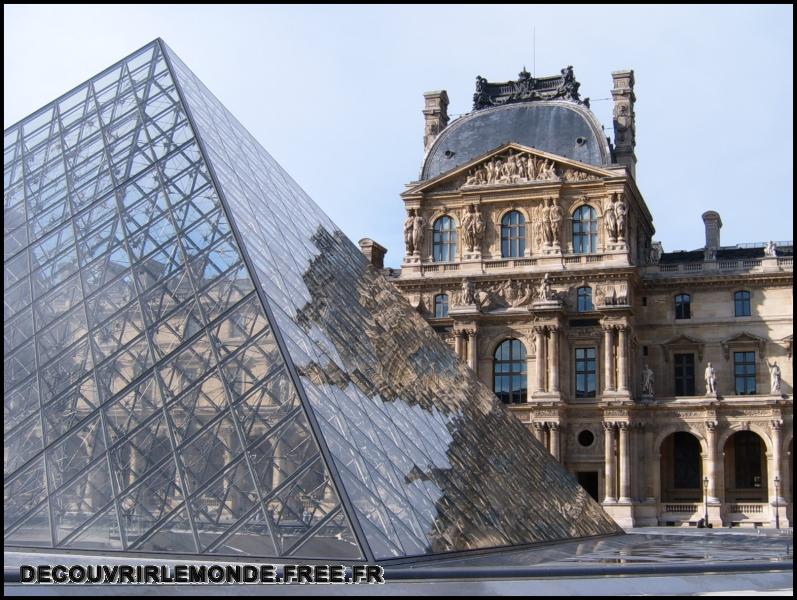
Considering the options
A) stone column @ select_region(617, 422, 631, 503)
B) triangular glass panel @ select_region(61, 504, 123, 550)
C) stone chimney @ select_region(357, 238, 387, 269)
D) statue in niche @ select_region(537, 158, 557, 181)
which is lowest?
triangular glass panel @ select_region(61, 504, 123, 550)

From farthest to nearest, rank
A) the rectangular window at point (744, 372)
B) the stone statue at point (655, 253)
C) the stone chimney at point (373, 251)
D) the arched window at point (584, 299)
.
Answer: the stone chimney at point (373, 251), the stone statue at point (655, 253), the arched window at point (584, 299), the rectangular window at point (744, 372)

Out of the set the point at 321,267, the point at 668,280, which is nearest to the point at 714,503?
the point at 668,280

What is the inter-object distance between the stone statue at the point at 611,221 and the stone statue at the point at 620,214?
124mm

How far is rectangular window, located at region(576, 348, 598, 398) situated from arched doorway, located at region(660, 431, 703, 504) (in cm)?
364

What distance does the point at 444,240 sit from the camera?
45375 millimetres

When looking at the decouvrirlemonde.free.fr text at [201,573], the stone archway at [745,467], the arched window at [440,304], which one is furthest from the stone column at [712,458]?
the decouvrirlemonde.free.fr text at [201,573]

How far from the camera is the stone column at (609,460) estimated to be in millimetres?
40781

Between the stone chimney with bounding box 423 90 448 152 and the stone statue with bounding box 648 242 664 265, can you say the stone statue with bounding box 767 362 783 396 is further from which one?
the stone chimney with bounding box 423 90 448 152

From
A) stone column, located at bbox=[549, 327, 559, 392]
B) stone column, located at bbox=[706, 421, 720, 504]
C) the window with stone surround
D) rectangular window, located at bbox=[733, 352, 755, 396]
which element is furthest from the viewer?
the window with stone surround

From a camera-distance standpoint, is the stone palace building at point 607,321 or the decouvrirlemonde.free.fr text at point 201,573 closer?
the decouvrirlemonde.free.fr text at point 201,573

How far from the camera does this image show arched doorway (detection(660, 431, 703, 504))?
42094 millimetres

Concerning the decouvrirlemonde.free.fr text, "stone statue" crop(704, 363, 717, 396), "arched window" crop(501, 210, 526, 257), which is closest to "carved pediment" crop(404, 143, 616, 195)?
"arched window" crop(501, 210, 526, 257)

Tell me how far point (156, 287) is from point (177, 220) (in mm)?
1542

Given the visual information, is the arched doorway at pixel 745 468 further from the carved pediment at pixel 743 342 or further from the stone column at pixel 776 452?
the carved pediment at pixel 743 342
